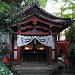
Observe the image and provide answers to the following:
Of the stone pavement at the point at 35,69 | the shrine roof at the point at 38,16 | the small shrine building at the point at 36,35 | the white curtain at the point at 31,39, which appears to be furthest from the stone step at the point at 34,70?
the shrine roof at the point at 38,16

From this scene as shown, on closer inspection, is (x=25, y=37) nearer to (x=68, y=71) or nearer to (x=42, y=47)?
(x=42, y=47)

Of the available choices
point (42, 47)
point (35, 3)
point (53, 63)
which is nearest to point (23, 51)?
point (42, 47)

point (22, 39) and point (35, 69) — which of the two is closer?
point (35, 69)

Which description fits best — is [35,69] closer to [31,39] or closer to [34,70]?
[34,70]

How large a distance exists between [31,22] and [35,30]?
79cm

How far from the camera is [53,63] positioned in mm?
17219

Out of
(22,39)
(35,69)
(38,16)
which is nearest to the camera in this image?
(35,69)

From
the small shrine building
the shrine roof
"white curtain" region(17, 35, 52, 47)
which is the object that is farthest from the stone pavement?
the shrine roof

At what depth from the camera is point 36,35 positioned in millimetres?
17297

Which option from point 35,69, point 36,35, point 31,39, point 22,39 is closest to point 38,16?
point 36,35

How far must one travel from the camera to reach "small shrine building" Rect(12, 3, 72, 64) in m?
16.4

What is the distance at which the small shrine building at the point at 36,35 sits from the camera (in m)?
16.4

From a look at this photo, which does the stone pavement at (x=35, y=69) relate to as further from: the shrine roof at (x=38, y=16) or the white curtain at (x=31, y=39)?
the shrine roof at (x=38, y=16)

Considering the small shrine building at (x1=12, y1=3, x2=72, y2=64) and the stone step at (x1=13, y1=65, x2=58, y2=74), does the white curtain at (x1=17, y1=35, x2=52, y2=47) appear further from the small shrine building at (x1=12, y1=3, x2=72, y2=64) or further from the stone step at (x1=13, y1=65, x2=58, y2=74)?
the stone step at (x1=13, y1=65, x2=58, y2=74)
